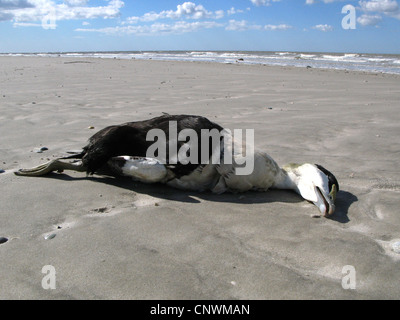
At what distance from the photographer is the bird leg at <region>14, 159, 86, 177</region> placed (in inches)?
144

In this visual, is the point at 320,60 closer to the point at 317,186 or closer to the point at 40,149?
the point at 40,149

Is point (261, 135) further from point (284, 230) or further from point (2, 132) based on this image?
point (2, 132)

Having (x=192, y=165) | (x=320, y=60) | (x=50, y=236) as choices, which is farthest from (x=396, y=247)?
(x=320, y=60)

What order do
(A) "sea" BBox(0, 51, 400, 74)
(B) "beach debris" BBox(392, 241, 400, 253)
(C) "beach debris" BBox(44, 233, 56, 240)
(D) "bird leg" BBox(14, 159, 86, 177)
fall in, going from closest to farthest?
1. (B) "beach debris" BBox(392, 241, 400, 253)
2. (C) "beach debris" BBox(44, 233, 56, 240)
3. (D) "bird leg" BBox(14, 159, 86, 177)
4. (A) "sea" BBox(0, 51, 400, 74)

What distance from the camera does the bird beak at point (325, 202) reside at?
9.57 feet

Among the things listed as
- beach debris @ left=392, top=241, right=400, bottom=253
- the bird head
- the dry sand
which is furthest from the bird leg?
beach debris @ left=392, top=241, right=400, bottom=253

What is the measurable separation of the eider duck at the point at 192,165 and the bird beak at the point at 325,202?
7 centimetres

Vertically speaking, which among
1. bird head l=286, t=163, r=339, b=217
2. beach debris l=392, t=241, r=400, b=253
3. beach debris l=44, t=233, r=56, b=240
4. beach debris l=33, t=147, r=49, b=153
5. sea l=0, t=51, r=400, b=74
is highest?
sea l=0, t=51, r=400, b=74

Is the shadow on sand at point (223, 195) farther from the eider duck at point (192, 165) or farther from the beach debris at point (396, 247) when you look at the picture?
the beach debris at point (396, 247)

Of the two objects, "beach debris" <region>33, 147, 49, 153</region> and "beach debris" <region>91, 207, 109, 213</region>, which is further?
"beach debris" <region>33, 147, 49, 153</region>

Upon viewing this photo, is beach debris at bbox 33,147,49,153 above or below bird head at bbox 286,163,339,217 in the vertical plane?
above

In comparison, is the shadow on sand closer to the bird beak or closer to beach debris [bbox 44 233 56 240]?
the bird beak

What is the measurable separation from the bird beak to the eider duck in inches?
2.9

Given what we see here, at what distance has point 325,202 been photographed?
9.66ft
